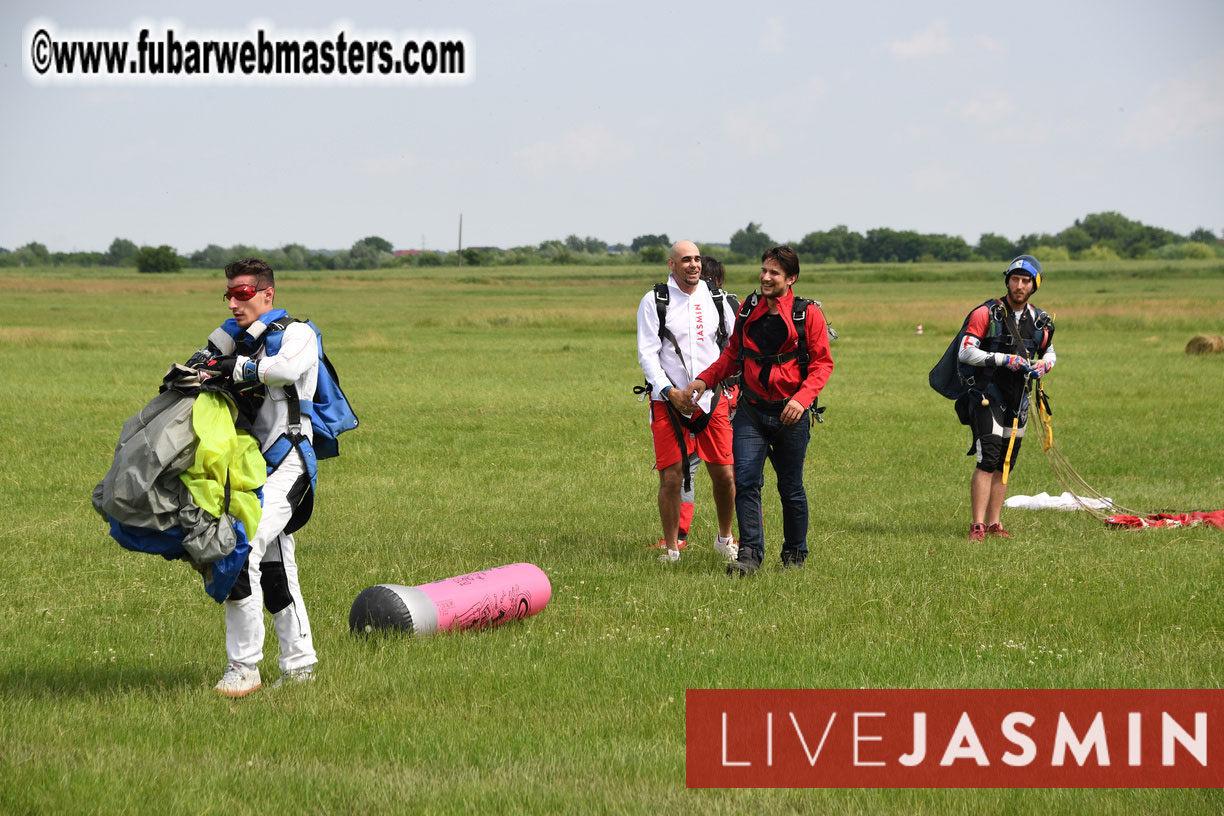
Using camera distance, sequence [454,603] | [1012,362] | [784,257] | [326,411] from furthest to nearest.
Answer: [1012,362], [784,257], [454,603], [326,411]

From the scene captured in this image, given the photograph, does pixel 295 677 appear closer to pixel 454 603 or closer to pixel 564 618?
pixel 454 603

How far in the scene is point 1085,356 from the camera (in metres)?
34.3

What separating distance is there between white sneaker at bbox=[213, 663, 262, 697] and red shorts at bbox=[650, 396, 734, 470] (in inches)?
167

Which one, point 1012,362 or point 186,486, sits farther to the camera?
point 1012,362

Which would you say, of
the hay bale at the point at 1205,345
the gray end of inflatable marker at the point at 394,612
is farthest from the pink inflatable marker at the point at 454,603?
the hay bale at the point at 1205,345

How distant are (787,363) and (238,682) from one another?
15.7 feet

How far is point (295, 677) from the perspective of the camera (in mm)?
6344

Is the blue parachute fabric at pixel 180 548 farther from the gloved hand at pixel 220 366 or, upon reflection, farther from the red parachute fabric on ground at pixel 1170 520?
the red parachute fabric on ground at pixel 1170 520

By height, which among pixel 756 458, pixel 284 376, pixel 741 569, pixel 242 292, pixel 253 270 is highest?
pixel 253 270

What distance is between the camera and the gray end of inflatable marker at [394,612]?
7246 mm

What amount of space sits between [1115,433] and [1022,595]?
12.0m

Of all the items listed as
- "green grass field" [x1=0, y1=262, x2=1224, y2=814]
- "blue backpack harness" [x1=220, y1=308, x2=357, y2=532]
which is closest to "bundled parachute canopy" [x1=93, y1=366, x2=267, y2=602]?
"blue backpack harness" [x1=220, y1=308, x2=357, y2=532]

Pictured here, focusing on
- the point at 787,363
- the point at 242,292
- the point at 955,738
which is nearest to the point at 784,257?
the point at 787,363

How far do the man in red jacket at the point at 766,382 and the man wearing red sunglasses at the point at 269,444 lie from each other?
3.83 m
